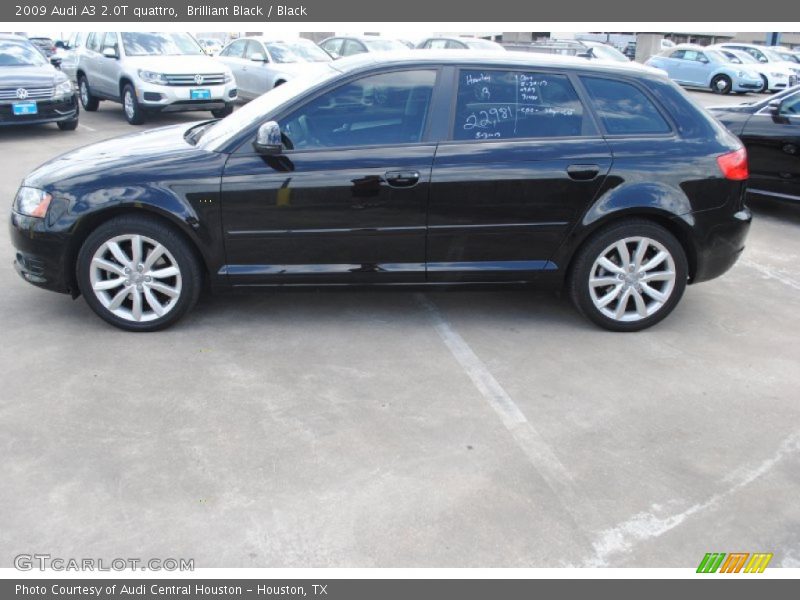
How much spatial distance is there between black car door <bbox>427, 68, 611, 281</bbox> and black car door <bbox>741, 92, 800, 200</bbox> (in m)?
3.96

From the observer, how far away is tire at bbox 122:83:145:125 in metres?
13.0

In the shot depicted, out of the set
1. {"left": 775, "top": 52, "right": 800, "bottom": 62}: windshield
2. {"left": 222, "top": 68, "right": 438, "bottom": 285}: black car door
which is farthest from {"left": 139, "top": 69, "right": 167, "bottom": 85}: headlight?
{"left": 775, "top": 52, "right": 800, "bottom": 62}: windshield

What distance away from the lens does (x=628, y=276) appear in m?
4.91

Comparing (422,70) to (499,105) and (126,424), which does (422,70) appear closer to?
(499,105)

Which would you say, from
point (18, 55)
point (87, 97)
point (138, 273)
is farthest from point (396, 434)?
point (87, 97)

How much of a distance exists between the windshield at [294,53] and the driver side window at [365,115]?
10863 mm

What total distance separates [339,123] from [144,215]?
132 cm

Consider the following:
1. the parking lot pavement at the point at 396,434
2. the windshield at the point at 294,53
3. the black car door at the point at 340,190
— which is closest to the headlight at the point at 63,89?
the windshield at the point at 294,53

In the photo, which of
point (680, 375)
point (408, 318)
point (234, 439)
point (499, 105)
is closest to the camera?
point (234, 439)

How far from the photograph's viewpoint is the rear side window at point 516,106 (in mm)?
4707

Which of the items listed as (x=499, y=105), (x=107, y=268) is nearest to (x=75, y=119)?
(x=107, y=268)

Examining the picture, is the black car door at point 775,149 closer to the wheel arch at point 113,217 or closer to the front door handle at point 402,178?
the front door handle at point 402,178

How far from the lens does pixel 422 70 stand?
471cm

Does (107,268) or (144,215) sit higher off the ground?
(144,215)
